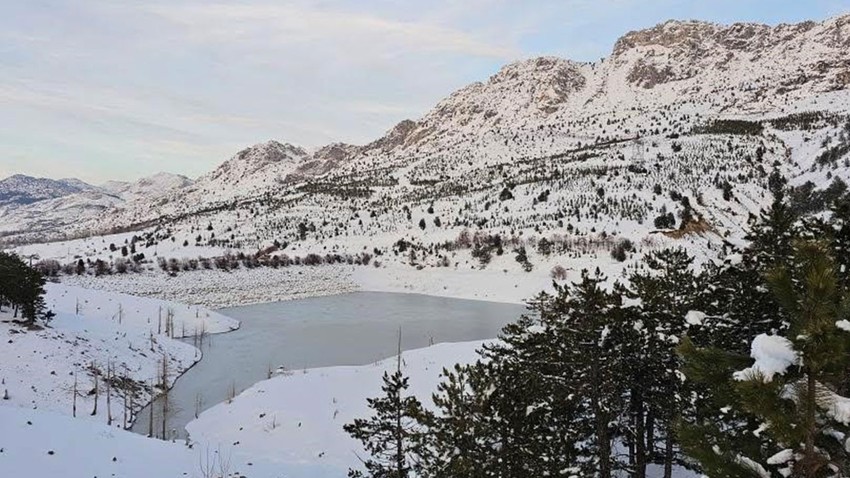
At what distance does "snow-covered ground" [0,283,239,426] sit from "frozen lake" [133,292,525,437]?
169 centimetres

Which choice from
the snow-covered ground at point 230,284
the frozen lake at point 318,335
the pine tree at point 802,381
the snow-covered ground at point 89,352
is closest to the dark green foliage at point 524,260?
the frozen lake at point 318,335

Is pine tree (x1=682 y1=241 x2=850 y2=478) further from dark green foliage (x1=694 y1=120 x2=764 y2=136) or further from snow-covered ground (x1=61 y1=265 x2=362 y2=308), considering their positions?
dark green foliage (x1=694 y1=120 x2=764 y2=136)

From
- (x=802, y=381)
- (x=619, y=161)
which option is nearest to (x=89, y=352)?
(x=802, y=381)

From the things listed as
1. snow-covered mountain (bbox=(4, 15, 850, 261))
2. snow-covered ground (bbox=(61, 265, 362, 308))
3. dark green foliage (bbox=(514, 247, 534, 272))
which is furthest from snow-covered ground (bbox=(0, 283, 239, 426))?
snow-covered mountain (bbox=(4, 15, 850, 261))

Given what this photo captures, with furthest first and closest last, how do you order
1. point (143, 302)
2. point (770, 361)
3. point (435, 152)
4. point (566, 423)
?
point (435, 152)
point (143, 302)
point (566, 423)
point (770, 361)

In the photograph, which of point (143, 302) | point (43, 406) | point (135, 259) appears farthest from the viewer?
point (135, 259)

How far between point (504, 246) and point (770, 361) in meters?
68.5

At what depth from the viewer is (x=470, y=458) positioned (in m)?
11.3

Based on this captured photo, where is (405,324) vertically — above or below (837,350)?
below

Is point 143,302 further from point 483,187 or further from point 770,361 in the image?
point 483,187

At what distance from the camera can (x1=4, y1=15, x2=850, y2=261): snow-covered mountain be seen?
252 feet

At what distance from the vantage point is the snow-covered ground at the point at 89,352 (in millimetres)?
25359

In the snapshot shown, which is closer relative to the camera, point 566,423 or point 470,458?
point 470,458

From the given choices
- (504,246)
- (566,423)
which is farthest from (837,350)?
(504,246)
